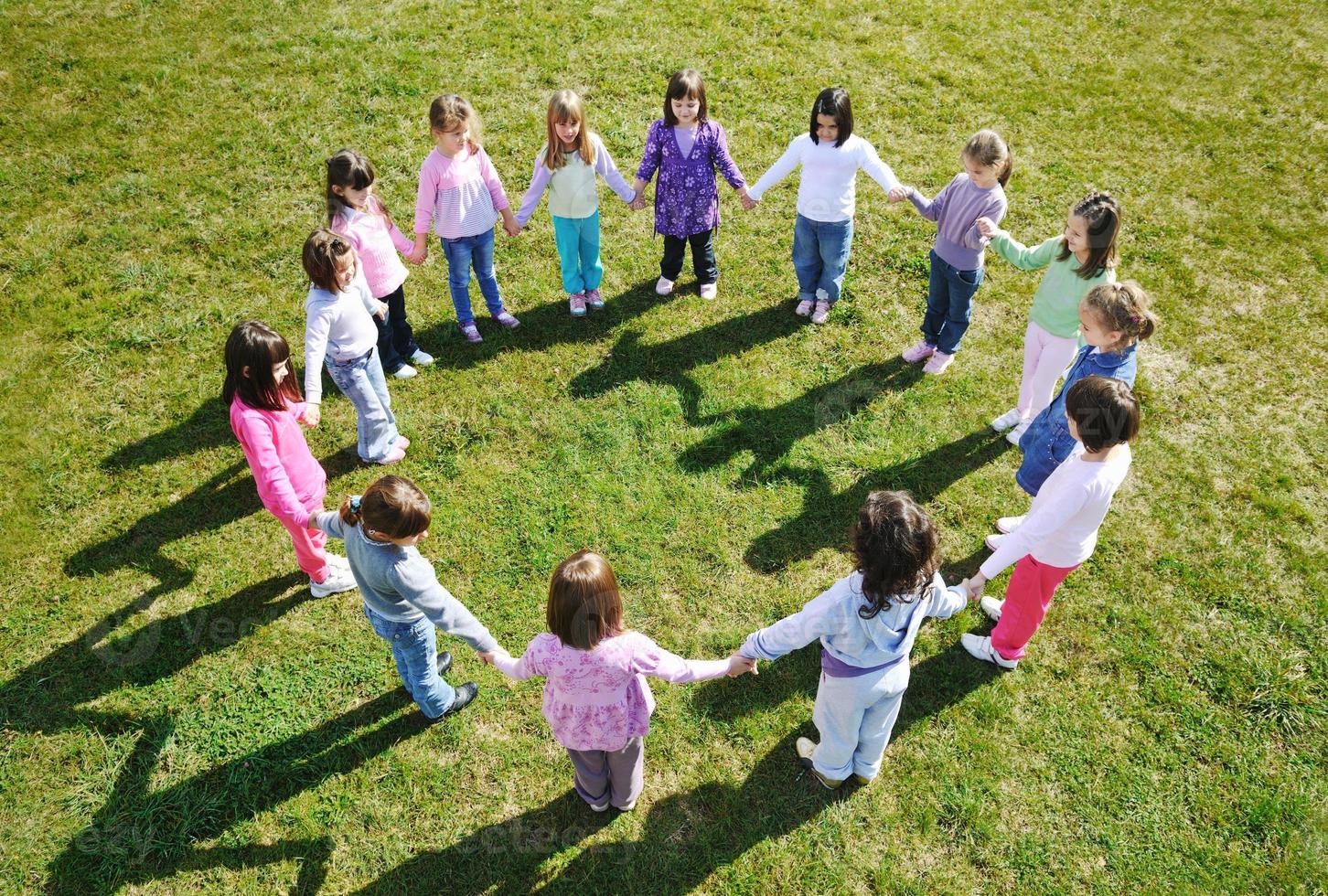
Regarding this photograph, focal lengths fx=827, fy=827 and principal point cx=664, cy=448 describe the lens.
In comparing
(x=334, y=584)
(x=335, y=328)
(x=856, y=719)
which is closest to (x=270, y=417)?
(x=335, y=328)

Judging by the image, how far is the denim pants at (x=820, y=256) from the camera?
6.66 m

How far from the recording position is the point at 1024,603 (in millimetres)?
4812

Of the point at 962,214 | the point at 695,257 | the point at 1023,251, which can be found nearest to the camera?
the point at 1023,251

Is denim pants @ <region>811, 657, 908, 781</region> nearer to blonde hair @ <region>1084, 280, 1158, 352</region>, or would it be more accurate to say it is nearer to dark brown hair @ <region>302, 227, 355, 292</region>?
blonde hair @ <region>1084, 280, 1158, 352</region>

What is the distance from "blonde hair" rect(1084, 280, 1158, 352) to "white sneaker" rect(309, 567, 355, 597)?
4.83 m

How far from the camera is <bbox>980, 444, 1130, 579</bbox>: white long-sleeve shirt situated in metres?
4.13

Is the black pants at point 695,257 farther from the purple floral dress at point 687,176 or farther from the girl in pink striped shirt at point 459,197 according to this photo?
the girl in pink striped shirt at point 459,197

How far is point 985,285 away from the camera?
750cm

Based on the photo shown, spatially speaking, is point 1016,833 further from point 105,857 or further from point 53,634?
point 53,634

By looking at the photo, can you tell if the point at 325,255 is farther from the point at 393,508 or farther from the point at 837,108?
the point at 837,108

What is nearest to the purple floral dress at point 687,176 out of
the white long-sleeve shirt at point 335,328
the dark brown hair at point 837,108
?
the dark brown hair at point 837,108

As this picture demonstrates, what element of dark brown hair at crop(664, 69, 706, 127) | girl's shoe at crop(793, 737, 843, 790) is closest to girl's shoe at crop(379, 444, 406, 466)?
dark brown hair at crop(664, 69, 706, 127)

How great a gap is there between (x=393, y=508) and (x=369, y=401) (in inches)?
90.8

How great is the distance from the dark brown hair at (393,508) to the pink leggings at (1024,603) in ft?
10.9
